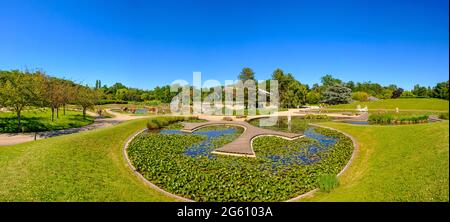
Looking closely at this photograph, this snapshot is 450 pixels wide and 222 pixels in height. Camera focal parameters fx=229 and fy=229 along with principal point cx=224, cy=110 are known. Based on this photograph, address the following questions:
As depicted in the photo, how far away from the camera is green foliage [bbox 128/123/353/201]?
9141 mm

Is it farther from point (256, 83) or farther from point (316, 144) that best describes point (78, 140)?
point (256, 83)

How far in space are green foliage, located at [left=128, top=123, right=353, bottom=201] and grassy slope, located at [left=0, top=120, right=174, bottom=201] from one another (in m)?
1.15

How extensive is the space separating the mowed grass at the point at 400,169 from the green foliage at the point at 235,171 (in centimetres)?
110

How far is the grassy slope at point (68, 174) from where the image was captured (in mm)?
8023

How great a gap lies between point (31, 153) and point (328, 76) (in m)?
103

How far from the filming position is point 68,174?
9656 mm

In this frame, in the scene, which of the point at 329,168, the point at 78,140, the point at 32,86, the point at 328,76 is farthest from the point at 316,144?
the point at 328,76

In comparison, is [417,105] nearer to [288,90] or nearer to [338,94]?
[338,94]

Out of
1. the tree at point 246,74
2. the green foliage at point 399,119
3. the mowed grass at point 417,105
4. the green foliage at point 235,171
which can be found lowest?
the green foliage at point 235,171

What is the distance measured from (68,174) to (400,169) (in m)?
13.7

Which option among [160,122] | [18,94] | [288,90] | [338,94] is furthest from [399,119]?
[338,94]

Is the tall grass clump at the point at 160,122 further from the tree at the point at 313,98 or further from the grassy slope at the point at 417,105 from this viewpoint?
the tree at the point at 313,98
